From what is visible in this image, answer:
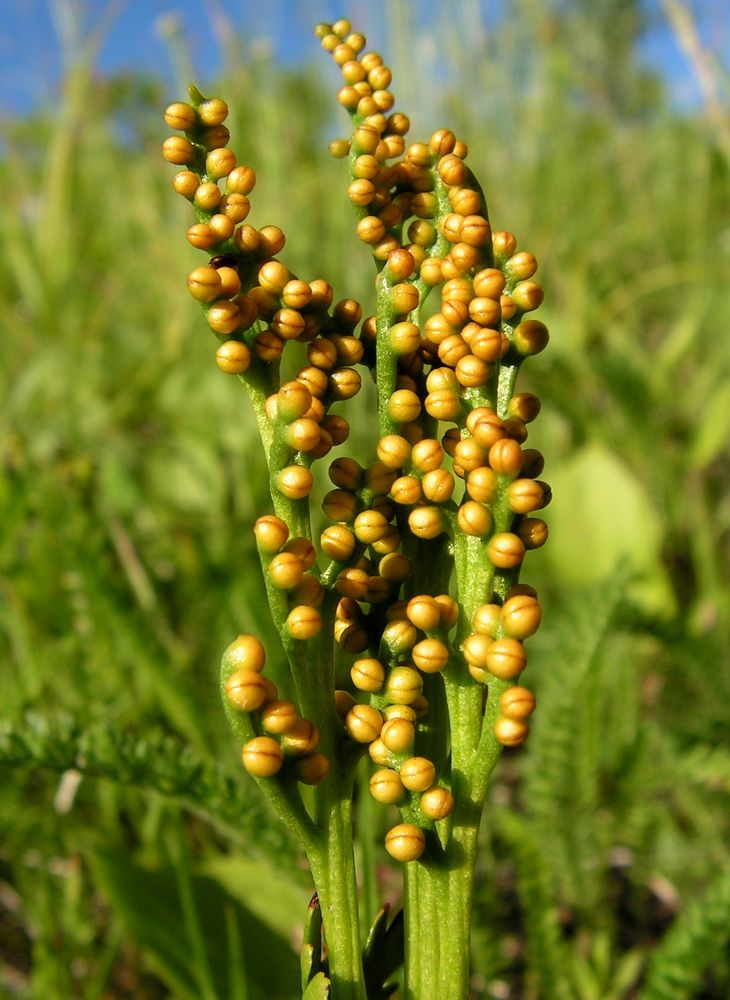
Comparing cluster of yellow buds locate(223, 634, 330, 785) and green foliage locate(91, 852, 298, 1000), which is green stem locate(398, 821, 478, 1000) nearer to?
cluster of yellow buds locate(223, 634, 330, 785)

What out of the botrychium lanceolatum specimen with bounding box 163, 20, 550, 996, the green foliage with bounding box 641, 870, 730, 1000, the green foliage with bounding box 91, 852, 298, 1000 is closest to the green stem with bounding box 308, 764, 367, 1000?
the botrychium lanceolatum specimen with bounding box 163, 20, 550, 996

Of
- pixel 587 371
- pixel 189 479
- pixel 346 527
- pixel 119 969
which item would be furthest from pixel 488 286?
pixel 587 371

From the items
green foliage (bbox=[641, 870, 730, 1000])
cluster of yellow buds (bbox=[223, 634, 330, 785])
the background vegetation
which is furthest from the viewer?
the background vegetation

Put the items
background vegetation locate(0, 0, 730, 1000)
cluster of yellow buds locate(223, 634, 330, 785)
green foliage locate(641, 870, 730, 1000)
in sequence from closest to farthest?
cluster of yellow buds locate(223, 634, 330, 785)
green foliage locate(641, 870, 730, 1000)
background vegetation locate(0, 0, 730, 1000)

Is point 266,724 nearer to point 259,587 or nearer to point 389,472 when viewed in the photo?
point 389,472

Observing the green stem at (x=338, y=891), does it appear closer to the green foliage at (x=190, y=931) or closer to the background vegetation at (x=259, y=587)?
the background vegetation at (x=259, y=587)

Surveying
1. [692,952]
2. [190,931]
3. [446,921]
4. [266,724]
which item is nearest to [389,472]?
[266,724]

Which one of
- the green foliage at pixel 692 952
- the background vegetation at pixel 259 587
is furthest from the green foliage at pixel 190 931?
the green foliage at pixel 692 952
